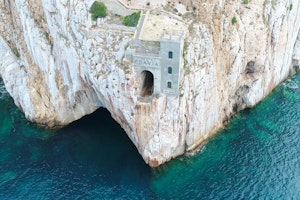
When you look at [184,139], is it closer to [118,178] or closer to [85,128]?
[118,178]

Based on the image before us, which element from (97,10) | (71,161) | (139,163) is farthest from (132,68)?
(71,161)

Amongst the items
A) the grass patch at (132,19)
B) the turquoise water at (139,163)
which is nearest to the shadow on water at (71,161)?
the turquoise water at (139,163)

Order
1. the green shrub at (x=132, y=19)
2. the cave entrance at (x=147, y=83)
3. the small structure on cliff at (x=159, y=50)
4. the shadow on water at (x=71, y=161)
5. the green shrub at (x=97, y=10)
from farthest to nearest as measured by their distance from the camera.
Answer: the cave entrance at (x=147, y=83) → the shadow on water at (x=71, y=161) → the green shrub at (x=97, y=10) → the green shrub at (x=132, y=19) → the small structure on cliff at (x=159, y=50)

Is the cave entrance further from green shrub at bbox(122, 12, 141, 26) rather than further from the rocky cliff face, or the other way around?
green shrub at bbox(122, 12, 141, 26)

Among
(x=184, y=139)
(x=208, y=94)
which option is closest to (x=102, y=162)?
(x=184, y=139)

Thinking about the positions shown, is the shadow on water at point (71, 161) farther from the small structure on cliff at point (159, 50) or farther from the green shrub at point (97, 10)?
the green shrub at point (97, 10)

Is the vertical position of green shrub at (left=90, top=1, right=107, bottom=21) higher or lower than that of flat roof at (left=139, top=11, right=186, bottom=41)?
higher

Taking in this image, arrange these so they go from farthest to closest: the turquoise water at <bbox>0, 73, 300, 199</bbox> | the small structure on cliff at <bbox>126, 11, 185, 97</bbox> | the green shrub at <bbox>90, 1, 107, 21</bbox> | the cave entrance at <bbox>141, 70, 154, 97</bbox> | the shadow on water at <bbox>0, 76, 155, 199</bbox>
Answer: the cave entrance at <bbox>141, 70, 154, 97</bbox>, the shadow on water at <bbox>0, 76, 155, 199</bbox>, the turquoise water at <bbox>0, 73, 300, 199</bbox>, the green shrub at <bbox>90, 1, 107, 21</bbox>, the small structure on cliff at <bbox>126, 11, 185, 97</bbox>

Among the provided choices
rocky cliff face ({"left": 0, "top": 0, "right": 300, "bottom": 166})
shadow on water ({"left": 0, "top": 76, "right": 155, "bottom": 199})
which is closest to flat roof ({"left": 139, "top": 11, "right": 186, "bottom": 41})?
rocky cliff face ({"left": 0, "top": 0, "right": 300, "bottom": 166})
